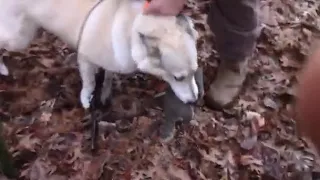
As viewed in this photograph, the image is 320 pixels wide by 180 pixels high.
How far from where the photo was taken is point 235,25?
1.38 m

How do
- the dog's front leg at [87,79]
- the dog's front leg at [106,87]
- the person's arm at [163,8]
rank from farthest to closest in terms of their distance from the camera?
the dog's front leg at [106,87] < the dog's front leg at [87,79] < the person's arm at [163,8]

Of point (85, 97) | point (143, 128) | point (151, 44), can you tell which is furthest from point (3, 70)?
point (151, 44)

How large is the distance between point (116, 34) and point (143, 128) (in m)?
0.32

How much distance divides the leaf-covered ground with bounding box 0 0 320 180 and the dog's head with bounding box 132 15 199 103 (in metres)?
0.26

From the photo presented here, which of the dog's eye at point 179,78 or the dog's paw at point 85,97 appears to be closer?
the dog's eye at point 179,78

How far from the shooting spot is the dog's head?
1.17 metres

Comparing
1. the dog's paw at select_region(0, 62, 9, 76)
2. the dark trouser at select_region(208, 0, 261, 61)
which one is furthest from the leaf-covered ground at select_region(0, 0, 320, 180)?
the dark trouser at select_region(208, 0, 261, 61)

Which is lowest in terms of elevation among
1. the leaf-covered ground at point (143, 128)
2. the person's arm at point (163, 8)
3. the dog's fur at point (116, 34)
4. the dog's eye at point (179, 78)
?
the leaf-covered ground at point (143, 128)

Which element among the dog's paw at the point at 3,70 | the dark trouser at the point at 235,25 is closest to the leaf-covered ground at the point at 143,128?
the dog's paw at the point at 3,70

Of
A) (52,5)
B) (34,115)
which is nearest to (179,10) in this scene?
(52,5)

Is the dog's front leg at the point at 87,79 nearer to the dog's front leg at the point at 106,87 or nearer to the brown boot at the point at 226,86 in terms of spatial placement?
the dog's front leg at the point at 106,87

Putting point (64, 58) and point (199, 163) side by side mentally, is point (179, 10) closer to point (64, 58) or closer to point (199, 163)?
point (199, 163)

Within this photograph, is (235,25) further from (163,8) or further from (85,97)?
(85,97)

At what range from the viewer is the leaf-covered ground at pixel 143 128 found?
54.3 inches
